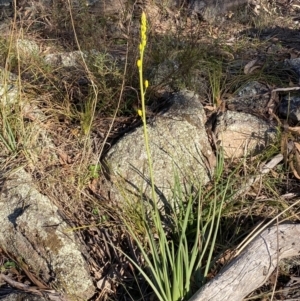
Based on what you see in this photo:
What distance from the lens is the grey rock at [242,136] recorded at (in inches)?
142

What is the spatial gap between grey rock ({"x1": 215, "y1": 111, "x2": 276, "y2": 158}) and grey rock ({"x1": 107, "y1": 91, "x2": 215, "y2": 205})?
0.15 m

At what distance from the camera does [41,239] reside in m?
3.06

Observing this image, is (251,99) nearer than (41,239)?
No

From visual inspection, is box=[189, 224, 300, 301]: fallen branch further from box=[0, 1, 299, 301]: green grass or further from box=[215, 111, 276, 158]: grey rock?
box=[215, 111, 276, 158]: grey rock

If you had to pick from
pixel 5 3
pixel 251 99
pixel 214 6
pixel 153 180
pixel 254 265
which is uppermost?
pixel 5 3

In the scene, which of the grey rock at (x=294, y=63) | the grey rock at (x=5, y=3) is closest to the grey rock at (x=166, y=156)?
the grey rock at (x=294, y=63)

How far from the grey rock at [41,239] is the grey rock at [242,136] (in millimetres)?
1226

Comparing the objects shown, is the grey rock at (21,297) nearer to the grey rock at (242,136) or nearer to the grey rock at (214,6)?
the grey rock at (242,136)

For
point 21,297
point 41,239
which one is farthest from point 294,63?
point 21,297

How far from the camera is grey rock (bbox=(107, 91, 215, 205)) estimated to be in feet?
10.8

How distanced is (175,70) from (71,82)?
78 cm

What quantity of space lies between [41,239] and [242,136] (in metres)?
1.51

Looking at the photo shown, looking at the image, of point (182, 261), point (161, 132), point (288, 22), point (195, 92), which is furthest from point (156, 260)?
point (288, 22)

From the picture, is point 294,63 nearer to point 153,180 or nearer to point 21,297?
point 153,180
